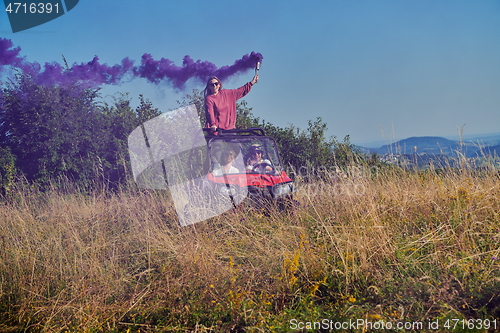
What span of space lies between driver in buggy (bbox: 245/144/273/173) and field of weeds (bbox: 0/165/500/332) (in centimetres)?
116

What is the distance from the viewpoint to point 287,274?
10.8ft

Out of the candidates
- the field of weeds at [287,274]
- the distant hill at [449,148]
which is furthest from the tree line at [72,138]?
the field of weeds at [287,274]

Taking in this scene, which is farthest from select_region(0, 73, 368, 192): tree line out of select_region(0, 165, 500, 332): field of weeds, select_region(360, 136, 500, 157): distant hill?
select_region(0, 165, 500, 332): field of weeds

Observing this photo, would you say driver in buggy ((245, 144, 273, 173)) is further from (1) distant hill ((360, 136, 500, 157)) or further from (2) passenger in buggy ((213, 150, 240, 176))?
(1) distant hill ((360, 136, 500, 157))

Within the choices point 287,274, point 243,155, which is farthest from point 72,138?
point 287,274

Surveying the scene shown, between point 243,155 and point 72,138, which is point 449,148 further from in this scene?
point 72,138

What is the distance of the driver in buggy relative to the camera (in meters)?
5.96

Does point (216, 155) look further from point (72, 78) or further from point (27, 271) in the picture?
point (72, 78)

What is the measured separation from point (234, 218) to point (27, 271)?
2.51 m

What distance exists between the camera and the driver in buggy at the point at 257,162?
5957mm

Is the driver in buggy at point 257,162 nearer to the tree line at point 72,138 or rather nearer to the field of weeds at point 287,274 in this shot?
the field of weeds at point 287,274

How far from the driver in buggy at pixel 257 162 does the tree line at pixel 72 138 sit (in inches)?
128

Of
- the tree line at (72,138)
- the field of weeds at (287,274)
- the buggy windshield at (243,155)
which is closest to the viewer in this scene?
the field of weeds at (287,274)

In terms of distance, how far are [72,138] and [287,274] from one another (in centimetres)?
838
